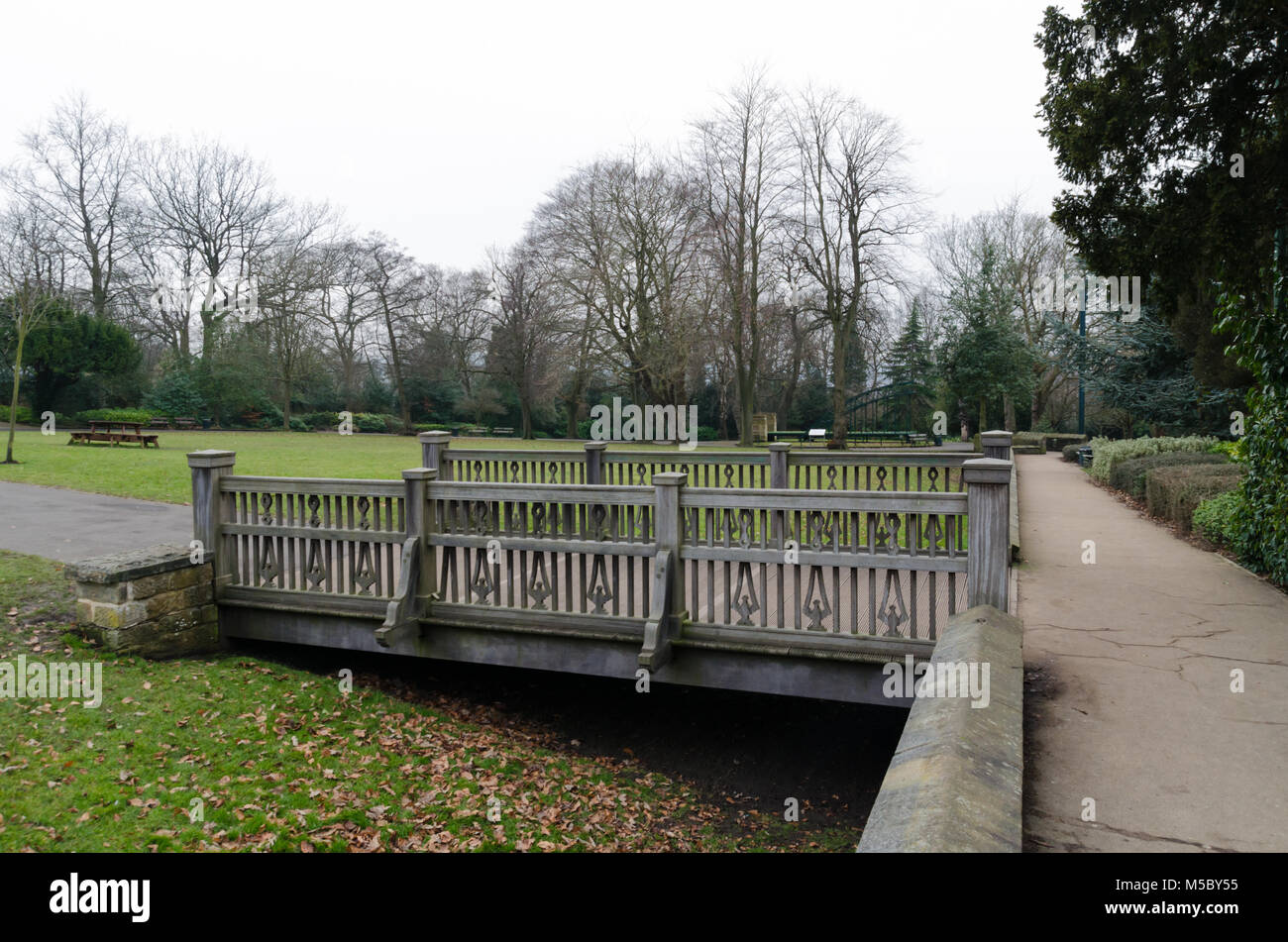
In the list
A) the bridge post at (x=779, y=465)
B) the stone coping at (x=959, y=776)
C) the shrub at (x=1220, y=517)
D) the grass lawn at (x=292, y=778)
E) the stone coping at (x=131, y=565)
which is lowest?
the grass lawn at (x=292, y=778)

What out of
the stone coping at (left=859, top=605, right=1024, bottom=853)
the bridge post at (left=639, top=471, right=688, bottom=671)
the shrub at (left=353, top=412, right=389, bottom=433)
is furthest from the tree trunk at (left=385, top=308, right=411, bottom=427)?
the stone coping at (left=859, top=605, right=1024, bottom=853)

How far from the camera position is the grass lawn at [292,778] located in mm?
4469

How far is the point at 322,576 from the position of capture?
6.94 meters

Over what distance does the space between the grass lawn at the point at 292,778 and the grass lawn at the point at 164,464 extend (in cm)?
506

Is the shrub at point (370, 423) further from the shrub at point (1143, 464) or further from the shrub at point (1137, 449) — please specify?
the shrub at point (1143, 464)

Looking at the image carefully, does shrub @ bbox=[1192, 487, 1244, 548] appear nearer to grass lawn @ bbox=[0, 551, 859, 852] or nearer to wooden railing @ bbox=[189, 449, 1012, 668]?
wooden railing @ bbox=[189, 449, 1012, 668]

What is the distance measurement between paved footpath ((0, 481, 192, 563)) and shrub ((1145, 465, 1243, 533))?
39.5 feet

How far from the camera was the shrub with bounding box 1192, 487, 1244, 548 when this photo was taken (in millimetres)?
8289

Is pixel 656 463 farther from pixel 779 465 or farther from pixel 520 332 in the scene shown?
pixel 520 332

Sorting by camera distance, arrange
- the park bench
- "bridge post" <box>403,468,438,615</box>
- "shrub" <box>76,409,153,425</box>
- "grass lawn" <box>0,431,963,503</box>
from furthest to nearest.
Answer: "shrub" <box>76,409,153,425</box> → the park bench → "grass lawn" <box>0,431,963,503</box> → "bridge post" <box>403,468,438,615</box>

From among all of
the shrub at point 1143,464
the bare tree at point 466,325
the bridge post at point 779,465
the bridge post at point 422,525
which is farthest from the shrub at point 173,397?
the shrub at point 1143,464
